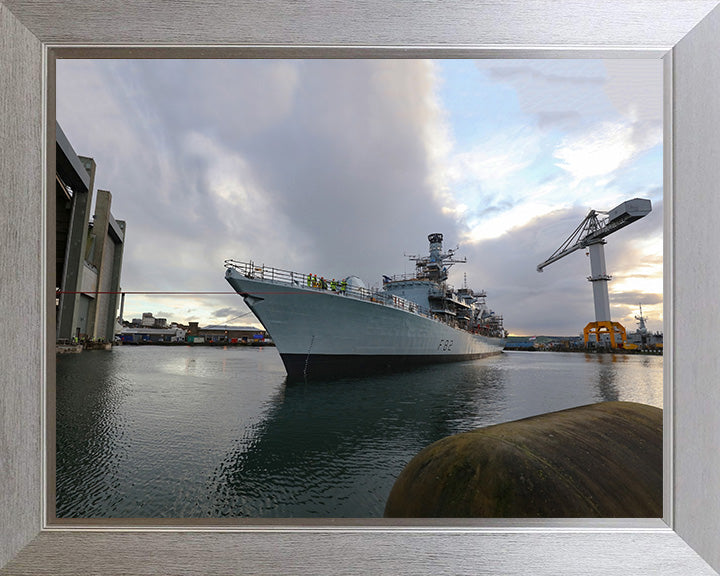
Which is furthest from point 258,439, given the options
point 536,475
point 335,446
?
point 536,475

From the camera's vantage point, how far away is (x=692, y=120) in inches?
42.4

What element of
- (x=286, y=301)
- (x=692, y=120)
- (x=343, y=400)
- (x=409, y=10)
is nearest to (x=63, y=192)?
(x=286, y=301)

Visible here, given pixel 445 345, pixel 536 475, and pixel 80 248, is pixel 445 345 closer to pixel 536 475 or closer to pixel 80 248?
pixel 536 475

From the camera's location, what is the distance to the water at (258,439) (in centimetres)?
227

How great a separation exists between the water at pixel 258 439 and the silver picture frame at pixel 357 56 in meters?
0.90

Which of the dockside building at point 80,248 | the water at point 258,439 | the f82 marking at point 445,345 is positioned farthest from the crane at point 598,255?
the dockside building at point 80,248

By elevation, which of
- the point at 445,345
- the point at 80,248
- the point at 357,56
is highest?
the point at 80,248

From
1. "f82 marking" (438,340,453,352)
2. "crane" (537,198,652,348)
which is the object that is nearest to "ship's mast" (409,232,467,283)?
"f82 marking" (438,340,453,352)

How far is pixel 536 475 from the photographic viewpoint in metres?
1.04

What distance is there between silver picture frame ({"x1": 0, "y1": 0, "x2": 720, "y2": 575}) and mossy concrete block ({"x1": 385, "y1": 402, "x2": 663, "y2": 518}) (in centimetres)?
5

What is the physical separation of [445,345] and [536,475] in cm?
1185

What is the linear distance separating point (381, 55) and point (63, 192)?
14.6 metres

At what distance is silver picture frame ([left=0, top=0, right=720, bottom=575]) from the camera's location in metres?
1.00

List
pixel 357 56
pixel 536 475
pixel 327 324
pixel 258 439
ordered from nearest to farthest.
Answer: pixel 536 475 < pixel 357 56 < pixel 258 439 < pixel 327 324
